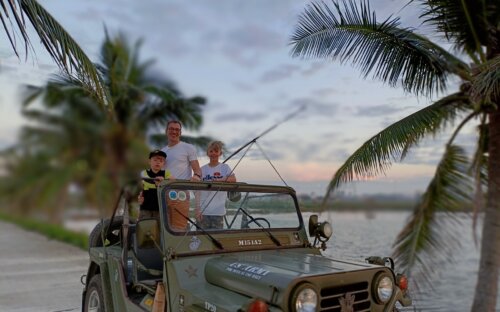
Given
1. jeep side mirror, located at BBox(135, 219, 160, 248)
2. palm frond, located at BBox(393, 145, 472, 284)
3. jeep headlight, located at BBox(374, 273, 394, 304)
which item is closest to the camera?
jeep headlight, located at BBox(374, 273, 394, 304)

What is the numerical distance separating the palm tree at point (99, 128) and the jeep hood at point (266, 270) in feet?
17.6

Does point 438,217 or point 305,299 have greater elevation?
point 438,217

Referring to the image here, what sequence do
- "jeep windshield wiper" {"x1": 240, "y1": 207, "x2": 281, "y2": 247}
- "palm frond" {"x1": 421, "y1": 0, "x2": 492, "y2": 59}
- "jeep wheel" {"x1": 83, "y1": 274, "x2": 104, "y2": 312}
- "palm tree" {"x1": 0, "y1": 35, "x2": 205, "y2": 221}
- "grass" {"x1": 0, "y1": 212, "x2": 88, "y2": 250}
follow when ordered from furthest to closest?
1. "grass" {"x1": 0, "y1": 212, "x2": 88, "y2": 250}
2. "palm tree" {"x1": 0, "y1": 35, "x2": 205, "y2": 221}
3. "palm frond" {"x1": 421, "y1": 0, "x2": 492, "y2": 59}
4. "jeep wheel" {"x1": 83, "y1": 274, "x2": 104, "y2": 312}
5. "jeep windshield wiper" {"x1": 240, "y1": 207, "x2": 281, "y2": 247}

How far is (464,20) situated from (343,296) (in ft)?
16.7

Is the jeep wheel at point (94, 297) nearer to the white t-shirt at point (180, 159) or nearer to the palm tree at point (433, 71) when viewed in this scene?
the white t-shirt at point (180, 159)

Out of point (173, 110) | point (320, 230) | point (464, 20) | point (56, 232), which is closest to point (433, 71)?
point (464, 20)

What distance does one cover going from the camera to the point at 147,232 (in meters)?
3.61

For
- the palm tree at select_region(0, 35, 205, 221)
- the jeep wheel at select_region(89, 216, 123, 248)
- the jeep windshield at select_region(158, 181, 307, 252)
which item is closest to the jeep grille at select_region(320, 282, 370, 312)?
the jeep windshield at select_region(158, 181, 307, 252)

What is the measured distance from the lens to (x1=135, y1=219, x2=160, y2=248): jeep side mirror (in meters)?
3.59

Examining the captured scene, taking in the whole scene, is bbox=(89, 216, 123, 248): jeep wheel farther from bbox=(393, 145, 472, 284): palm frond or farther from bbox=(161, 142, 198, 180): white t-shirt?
bbox=(393, 145, 472, 284): palm frond

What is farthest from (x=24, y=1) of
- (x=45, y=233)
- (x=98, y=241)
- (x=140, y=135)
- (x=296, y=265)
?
(x=45, y=233)

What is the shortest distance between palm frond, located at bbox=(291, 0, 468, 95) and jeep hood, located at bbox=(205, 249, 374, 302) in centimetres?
355

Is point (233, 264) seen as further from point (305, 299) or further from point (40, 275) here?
point (40, 275)

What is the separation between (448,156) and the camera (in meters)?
8.29
